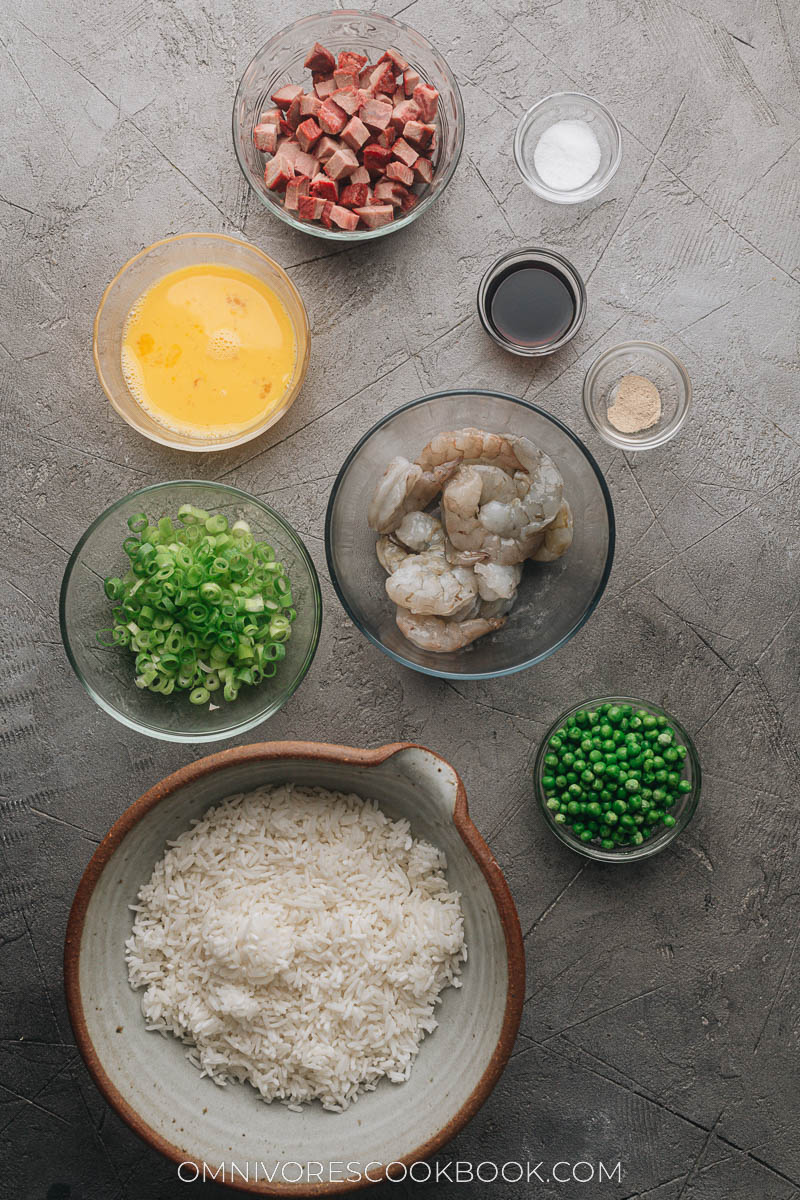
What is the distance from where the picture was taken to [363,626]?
2.12 metres

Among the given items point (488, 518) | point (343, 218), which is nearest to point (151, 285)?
point (343, 218)

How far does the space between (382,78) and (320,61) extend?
0.18 metres

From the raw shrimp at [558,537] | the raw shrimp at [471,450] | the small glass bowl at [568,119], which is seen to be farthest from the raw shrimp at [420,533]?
the small glass bowl at [568,119]

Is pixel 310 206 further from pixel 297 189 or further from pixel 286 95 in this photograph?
pixel 286 95

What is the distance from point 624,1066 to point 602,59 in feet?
9.69

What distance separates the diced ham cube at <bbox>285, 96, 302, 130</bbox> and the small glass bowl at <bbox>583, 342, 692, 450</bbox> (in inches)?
42.6

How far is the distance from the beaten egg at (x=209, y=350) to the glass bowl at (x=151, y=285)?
0.02 meters

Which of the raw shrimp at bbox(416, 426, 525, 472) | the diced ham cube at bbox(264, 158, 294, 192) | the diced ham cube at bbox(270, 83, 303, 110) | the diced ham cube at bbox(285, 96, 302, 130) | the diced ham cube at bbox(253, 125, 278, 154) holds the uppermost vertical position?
the diced ham cube at bbox(270, 83, 303, 110)

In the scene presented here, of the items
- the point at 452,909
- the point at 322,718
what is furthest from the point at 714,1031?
the point at 322,718

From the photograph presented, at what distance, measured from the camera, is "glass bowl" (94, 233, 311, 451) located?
7.41 ft

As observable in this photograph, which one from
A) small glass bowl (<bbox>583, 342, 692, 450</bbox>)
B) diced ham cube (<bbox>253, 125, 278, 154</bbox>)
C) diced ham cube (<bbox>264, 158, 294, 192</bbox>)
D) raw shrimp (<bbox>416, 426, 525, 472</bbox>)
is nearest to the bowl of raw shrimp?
raw shrimp (<bbox>416, 426, 525, 472</bbox>)

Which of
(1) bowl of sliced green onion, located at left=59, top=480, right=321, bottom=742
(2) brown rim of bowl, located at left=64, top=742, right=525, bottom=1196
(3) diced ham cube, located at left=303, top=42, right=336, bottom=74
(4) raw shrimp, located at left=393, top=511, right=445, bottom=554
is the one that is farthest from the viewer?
(3) diced ham cube, located at left=303, top=42, right=336, bottom=74

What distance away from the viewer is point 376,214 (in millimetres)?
2229

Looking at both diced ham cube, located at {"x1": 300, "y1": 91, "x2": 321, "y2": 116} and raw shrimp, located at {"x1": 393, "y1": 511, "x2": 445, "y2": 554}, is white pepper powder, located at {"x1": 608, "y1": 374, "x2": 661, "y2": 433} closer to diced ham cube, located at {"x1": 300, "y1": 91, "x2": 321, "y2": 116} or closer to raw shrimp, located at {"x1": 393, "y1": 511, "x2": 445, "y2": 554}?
raw shrimp, located at {"x1": 393, "y1": 511, "x2": 445, "y2": 554}
